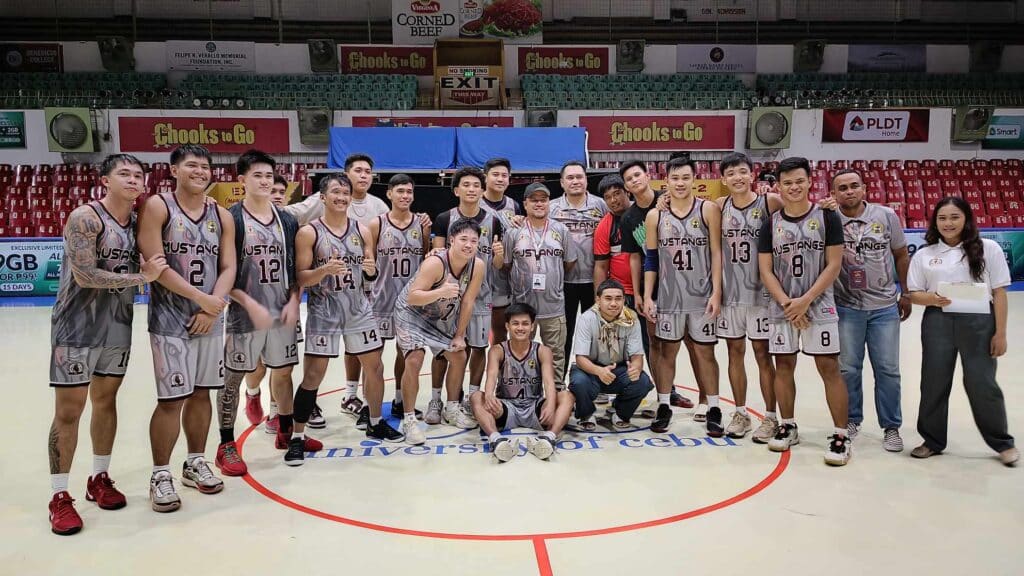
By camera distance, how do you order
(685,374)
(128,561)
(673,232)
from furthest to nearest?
(685,374), (673,232), (128,561)

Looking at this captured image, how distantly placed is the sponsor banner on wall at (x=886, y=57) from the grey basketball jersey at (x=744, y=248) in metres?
20.0

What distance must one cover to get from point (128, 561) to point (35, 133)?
19006 mm

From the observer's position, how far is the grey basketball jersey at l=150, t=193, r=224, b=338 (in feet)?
12.7

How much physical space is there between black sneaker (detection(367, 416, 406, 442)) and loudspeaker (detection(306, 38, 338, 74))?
18.3m

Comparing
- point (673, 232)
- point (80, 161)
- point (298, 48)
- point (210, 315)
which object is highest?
point (298, 48)

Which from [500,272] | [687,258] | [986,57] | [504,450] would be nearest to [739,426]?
[687,258]

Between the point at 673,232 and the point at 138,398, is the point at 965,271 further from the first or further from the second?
the point at 138,398

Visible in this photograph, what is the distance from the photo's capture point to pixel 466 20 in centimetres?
2166

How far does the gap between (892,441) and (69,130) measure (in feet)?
65.2

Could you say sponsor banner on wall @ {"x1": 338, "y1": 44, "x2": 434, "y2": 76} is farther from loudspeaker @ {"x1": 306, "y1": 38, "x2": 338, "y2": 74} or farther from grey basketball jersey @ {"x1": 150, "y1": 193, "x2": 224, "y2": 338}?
grey basketball jersey @ {"x1": 150, "y1": 193, "x2": 224, "y2": 338}

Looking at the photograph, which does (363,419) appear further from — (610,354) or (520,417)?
(610,354)

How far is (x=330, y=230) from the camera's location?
5066 mm

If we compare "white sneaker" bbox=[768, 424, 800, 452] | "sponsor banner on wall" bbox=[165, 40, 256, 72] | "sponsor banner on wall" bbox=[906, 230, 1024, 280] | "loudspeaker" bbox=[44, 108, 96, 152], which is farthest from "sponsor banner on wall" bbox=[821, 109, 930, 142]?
"loudspeaker" bbox=[44, 108, 96, 152]

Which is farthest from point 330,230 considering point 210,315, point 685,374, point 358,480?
point 685,374
